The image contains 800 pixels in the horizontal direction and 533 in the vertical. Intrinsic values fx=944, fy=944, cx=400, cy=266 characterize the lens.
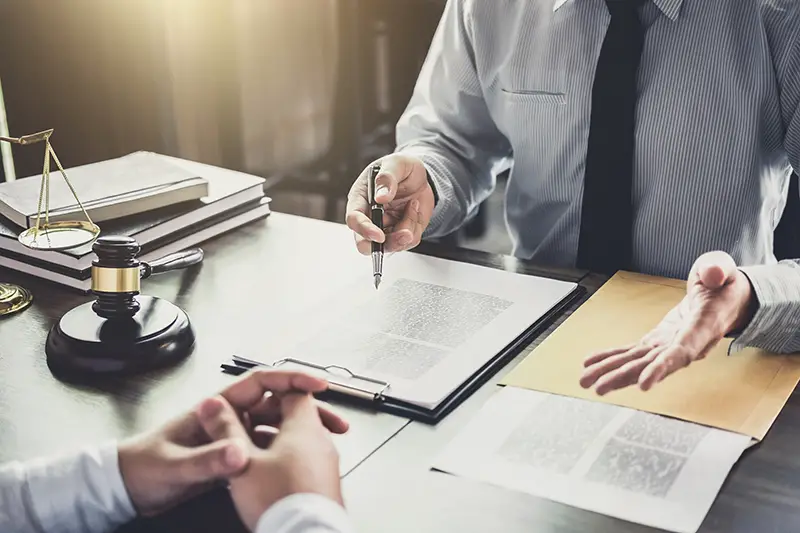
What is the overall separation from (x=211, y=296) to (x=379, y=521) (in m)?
0.55

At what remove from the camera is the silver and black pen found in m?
1.20

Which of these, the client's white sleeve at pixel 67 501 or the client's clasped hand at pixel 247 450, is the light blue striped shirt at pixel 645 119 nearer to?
the client's clasped hand at pixel 247 450

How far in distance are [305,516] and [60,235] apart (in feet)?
2.15

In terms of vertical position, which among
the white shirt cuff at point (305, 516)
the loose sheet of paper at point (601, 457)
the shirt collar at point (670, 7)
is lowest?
the loose sheet of paper at point (601, 457)

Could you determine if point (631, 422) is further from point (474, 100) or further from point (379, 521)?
point (474, 100)

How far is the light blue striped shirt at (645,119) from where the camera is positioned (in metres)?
1.35

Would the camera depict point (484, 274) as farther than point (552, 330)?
Yes

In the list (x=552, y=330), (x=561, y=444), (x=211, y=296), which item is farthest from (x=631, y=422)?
(x=211, y=296)

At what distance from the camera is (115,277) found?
42.1 inches

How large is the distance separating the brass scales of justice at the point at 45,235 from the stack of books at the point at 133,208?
0.03 m

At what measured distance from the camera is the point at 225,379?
1.02 metres

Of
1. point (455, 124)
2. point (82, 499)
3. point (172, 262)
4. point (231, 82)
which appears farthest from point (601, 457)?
point (231, 82)

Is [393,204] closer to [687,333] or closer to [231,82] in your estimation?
[687,333]

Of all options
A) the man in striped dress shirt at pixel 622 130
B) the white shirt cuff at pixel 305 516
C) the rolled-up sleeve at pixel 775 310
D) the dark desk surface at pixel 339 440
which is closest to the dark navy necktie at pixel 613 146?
the man in striped dress shirt at pixel 622 130
